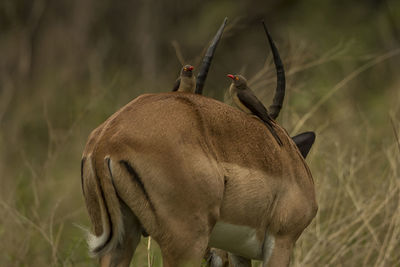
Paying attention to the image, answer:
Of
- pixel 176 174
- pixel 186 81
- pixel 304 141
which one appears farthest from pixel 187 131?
pixel 304 141

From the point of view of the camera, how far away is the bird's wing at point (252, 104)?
502 cm

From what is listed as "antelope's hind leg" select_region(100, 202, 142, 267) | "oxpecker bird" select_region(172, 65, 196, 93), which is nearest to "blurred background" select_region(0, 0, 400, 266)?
"oxpecker bird" select_region(172, 65, 196, 93)

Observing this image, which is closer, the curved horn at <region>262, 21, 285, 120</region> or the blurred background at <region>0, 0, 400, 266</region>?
the curved horn at <region>262, 21, 285, 120</region>

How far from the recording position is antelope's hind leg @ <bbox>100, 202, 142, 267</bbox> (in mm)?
4234

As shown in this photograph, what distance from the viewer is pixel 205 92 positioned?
11805 millimetres

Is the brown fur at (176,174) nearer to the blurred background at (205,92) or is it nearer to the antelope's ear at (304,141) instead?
the antelope's ear at (304,141)

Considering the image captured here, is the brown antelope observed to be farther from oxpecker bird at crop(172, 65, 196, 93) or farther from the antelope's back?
oxpecker bird at crop(172, 65, 196, 93)

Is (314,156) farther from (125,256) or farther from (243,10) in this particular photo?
(243,10)

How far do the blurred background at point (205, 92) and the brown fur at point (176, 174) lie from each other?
1.49m

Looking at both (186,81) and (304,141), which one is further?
(304,141)

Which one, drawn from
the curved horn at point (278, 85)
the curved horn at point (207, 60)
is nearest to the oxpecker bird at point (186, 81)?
the curved horn at point (207, 60)

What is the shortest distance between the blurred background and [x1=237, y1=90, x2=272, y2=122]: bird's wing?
1036 mm

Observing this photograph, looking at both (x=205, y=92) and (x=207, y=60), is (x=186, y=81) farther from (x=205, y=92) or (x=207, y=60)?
(x=205, y=92)

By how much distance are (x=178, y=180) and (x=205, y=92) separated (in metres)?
7.83
